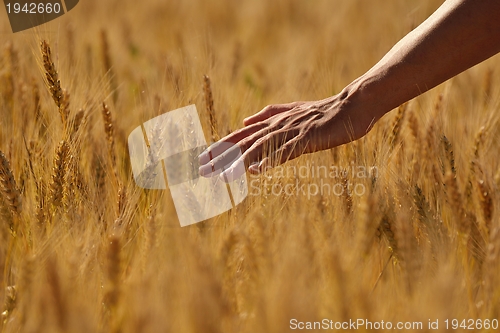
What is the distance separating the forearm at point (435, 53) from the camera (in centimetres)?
132

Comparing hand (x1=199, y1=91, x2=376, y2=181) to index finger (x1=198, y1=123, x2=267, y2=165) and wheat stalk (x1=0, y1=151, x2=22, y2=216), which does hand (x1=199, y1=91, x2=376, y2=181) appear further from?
wheat stalk (x1=0, y1=151, x2=22, y2=216)

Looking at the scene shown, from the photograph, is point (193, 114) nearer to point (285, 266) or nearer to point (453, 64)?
point (453, 64)

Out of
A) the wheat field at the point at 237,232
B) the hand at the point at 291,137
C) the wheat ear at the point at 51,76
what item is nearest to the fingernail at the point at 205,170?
the hand at the point at 291,137

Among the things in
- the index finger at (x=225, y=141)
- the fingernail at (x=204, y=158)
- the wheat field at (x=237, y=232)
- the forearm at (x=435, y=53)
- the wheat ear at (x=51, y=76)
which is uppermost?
the wheat ear at (x=51, y=76)

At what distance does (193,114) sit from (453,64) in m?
0.66

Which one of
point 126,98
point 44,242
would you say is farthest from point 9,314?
point 126,98

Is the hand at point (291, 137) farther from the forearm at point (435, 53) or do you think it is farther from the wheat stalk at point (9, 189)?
the wheat stalk at point (9, 189)

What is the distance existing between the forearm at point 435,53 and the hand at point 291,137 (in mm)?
50

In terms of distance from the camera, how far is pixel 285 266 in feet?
3.08

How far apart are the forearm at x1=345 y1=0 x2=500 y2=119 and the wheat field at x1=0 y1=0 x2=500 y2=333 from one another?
14 centimetres

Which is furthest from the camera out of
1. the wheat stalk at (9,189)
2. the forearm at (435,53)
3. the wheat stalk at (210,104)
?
the wheat stalk at (210,104)

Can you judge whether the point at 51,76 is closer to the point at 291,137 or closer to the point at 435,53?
the point at 291,137

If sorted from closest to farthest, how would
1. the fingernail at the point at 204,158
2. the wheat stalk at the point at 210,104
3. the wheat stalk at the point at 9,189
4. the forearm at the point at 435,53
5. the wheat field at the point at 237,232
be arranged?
the wheat field at the point at 237,232 → the wheat stalk at the point at 9,189 → the forearm at the point at 435,53 → the fingernail at the point at 204,158 → the wheat stalk at the point at 210,104

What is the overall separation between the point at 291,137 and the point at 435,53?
381mm
